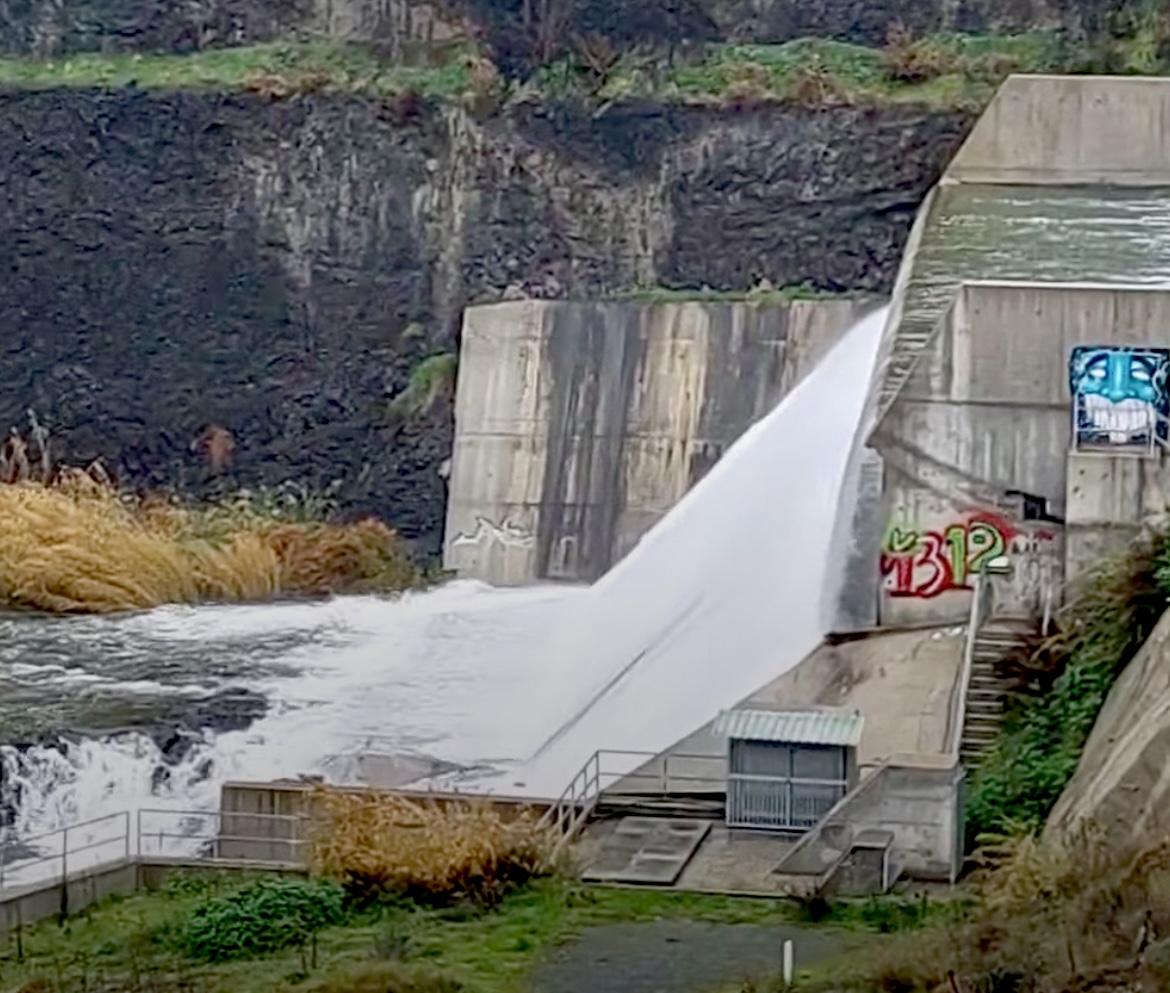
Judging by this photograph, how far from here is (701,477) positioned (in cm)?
3194

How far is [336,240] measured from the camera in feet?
119

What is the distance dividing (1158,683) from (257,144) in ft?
74.5

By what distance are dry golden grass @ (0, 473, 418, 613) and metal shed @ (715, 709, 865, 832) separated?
473 inches

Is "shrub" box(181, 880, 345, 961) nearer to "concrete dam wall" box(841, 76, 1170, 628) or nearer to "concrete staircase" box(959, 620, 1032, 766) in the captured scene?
"concrete staircase" box(959, 620, 1032, 766)

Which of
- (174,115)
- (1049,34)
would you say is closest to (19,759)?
(174,115)

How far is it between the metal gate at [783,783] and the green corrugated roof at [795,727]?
6 cm

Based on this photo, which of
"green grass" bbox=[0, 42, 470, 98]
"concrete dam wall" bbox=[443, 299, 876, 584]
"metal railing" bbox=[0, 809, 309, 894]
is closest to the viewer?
"metal railing" bbox=[0, 809, 309, 894]

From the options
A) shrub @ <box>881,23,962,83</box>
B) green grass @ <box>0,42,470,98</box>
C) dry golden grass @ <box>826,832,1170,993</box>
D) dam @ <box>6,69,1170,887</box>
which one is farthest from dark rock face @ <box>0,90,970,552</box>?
dry golden grass @ <box>826,832,1170,993</box>

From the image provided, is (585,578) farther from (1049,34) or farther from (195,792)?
(1049,34)

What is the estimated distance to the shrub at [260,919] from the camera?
16.0m

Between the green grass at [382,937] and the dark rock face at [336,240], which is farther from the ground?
the dark rock face at [336,240]

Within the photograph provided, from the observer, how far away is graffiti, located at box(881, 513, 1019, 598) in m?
23.0

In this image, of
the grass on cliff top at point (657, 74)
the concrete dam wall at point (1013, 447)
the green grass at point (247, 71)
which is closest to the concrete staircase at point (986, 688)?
the concrete dam wall at point (1013, 447)

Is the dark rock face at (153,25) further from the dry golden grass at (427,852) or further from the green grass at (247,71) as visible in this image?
the dry golden grass at (427,852)
